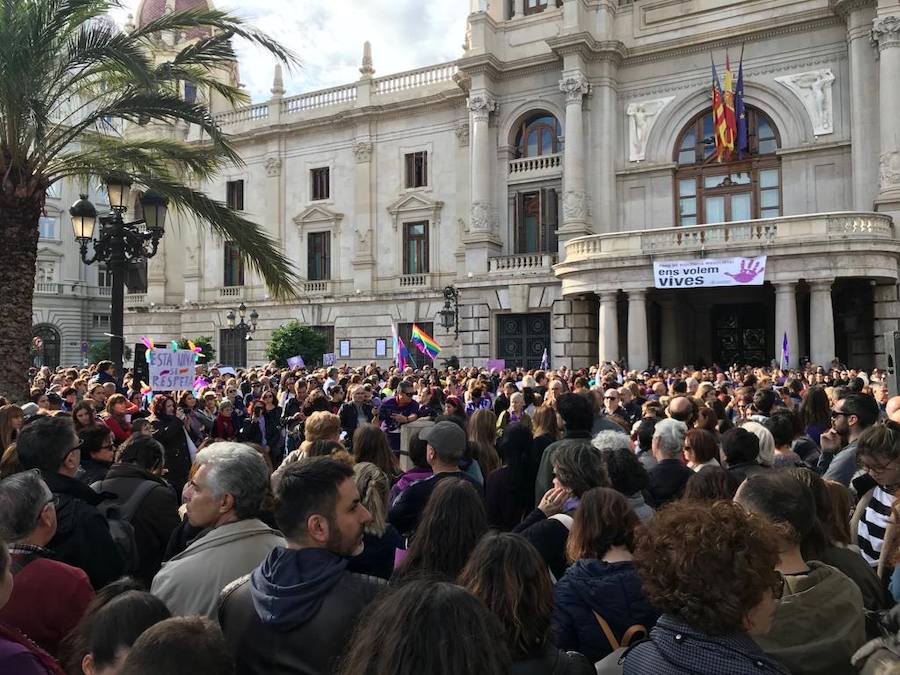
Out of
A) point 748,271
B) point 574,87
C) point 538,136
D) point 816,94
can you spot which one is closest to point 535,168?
point 538,136

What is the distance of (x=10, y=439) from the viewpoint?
6613 mm

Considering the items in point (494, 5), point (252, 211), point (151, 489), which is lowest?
point (151, 489)

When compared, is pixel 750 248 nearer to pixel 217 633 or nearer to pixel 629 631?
pixel 629 631

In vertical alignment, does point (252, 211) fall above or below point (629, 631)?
above

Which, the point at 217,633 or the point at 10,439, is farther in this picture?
the point at 10,439

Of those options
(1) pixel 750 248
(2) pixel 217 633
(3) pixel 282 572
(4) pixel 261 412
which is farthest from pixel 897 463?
(1) pixel 750 248

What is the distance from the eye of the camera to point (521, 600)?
2.39 m

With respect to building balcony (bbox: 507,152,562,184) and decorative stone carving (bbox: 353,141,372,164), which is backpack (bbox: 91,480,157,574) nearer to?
building balcony (bbox: 507,152,562,184)

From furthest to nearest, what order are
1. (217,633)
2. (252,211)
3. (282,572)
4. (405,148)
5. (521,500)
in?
(252,211) → (405,148) → (521,500) → (282,572) → (217,633)

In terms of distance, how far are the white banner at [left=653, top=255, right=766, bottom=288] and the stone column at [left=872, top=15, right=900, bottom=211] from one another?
5641 millimetres

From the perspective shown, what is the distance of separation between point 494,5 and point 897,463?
104ft

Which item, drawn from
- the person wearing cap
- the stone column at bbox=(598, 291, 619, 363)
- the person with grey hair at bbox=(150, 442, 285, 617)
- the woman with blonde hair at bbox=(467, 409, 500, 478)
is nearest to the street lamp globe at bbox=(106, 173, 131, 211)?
the woman with blonde hair at bbox=(467, 409, 500, 478)

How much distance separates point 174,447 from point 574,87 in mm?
23804

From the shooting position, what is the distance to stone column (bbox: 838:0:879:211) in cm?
2462
